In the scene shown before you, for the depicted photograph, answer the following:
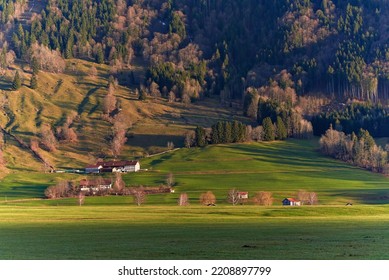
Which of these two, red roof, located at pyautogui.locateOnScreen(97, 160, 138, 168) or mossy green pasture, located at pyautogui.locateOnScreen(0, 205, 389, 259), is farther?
red roof, located at pyautogui.locateOnScreen(97, 160, 138, 168)

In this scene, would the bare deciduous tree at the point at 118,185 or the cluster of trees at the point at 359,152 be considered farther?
the cluster of trees at the point at 359,152

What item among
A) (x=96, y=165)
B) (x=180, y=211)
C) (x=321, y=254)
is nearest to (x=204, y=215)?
(x=180, y=211)

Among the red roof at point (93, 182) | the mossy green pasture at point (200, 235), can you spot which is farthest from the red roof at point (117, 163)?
the mossy green pasture at point (200, 235)

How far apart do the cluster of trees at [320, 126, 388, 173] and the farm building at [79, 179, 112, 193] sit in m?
74.1

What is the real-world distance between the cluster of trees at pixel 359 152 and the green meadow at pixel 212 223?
9.83 m

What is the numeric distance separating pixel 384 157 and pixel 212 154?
52.5 metres

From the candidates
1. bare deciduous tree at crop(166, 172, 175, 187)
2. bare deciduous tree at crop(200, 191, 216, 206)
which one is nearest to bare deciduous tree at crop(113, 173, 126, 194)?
bare deciduous tree at crop(166, 172, 175, 187)

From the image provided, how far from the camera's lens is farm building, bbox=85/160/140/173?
599 ft

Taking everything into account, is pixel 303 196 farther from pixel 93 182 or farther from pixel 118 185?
pixel 93 182

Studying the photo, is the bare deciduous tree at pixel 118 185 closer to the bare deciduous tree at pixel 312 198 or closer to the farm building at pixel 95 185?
the farm building at pixel 95 185

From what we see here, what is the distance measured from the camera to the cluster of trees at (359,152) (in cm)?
17819

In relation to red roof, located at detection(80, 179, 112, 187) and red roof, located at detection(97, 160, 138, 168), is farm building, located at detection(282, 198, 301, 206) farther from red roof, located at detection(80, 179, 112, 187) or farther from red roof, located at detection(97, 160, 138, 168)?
red roof, located at detection(97, 160, 138, 168)

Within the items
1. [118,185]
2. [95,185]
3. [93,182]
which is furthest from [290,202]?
[93,182]

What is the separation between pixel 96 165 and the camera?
189 metres
